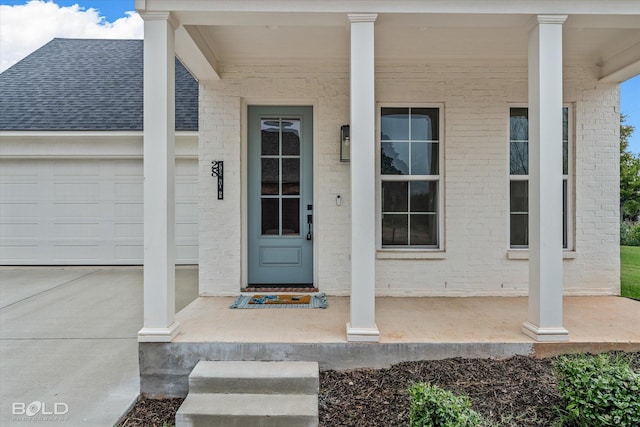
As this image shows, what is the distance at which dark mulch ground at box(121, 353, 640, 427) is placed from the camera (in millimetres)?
2412

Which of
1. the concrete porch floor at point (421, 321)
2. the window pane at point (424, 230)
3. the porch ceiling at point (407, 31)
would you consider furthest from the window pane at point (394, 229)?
the porch ceiling at point (407, 31)

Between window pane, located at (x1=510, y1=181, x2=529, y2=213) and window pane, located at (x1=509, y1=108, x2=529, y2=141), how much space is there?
0.55m

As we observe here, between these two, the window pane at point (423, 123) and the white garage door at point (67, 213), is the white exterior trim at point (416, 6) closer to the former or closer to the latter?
the window pane at point (423, 123)

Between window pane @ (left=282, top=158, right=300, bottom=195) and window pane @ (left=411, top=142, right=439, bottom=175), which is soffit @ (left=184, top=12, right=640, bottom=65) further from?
window pane @ (left=282, top=158, right=300, bottom=195)

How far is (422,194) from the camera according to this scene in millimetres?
4598

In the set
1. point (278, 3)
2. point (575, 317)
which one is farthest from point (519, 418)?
point (278, 3)

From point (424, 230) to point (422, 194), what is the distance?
0.45 m

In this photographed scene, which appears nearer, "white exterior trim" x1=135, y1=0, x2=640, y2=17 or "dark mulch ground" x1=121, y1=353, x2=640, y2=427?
"dark mulch ground" x1=121, y1=353, x2=640, y2=427

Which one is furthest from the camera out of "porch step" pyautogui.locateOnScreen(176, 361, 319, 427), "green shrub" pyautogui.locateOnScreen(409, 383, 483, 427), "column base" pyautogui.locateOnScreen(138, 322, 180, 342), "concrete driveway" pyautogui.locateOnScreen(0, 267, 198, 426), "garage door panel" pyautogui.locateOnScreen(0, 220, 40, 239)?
"garage door panel" pyautogui.locateOnScreen(0, 220, 40, 239)

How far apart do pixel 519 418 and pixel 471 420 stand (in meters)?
0.58

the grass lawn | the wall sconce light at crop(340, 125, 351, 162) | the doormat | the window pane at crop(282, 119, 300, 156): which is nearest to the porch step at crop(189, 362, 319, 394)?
the doormat

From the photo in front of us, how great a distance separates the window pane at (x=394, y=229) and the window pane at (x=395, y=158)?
0.55m

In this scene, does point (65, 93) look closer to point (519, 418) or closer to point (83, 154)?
point (83, 154)

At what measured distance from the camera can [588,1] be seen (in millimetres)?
2971
